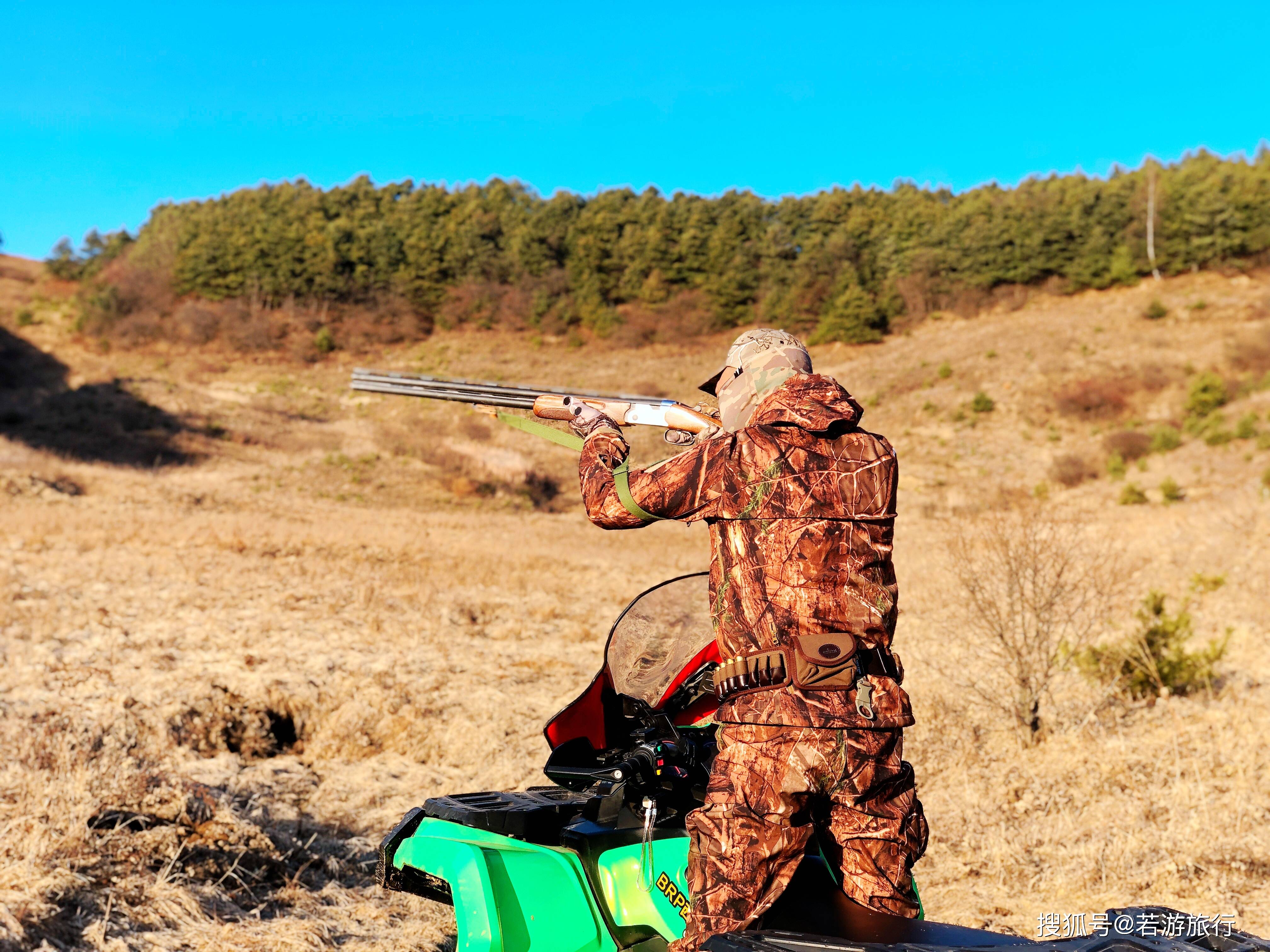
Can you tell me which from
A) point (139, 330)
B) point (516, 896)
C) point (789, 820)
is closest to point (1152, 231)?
point (139, 330)

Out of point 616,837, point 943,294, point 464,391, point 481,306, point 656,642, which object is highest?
point 943,294

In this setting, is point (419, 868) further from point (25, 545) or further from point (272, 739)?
point (25, 545)

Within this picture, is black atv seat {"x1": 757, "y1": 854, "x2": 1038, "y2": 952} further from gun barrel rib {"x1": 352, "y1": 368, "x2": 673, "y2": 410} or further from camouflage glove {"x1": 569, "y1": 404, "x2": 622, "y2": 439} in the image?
gun barrel rib {"x1": 352, "y1": 368, "x2": 673, "y2": 410}

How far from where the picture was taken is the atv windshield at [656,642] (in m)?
2.74

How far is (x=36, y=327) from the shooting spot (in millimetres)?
52156

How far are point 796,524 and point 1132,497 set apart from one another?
76.1 ft

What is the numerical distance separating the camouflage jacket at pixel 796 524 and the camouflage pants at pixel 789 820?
0.06 m

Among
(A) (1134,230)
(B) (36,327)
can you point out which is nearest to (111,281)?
(B) (36,327)

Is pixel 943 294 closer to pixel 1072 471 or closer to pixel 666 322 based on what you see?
pixel 666 322

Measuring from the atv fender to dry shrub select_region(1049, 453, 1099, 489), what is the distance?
27511 millimetres

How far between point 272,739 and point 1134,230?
175ft

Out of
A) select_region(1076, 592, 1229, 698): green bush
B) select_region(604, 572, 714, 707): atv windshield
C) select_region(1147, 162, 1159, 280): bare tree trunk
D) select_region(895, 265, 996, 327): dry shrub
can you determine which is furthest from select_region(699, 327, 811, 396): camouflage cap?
select_region(1147, 162, 1159, 280): bare tree trunk

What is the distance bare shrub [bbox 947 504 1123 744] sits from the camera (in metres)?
7.51

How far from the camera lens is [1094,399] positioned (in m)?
34.6
